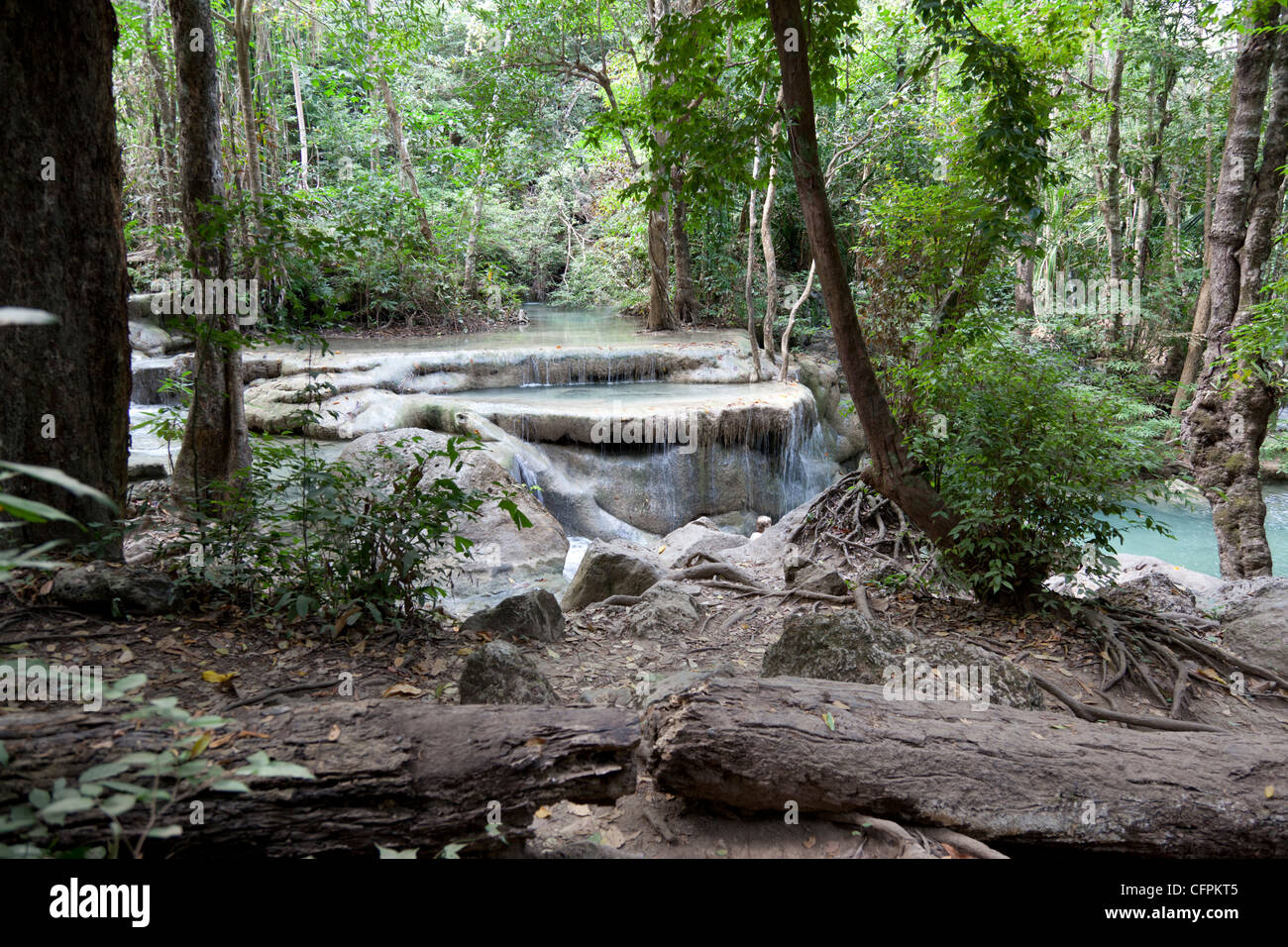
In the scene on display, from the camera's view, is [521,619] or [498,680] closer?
[498,680]

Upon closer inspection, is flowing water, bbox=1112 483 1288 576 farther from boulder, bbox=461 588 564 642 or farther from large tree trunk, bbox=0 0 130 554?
large tree trunk, bbox=0 0 130 554

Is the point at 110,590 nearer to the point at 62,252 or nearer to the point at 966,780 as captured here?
the point at 62,252

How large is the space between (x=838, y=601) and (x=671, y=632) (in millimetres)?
1316

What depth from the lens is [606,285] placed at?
Answer: 2178 cm

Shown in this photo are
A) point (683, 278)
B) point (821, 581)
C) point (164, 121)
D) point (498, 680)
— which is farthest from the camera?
point (683, 278)

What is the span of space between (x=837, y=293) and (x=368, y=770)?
4.20m

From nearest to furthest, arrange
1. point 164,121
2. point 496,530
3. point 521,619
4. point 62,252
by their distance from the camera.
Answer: point 62,252
point 521,619
point 496,530
point 164,121

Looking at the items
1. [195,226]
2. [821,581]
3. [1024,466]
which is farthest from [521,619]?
[195,226]

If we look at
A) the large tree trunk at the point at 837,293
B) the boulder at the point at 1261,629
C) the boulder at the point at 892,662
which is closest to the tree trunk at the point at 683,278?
the large tree trunk at the point at 837,293

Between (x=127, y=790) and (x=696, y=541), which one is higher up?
(x=127, y=790)

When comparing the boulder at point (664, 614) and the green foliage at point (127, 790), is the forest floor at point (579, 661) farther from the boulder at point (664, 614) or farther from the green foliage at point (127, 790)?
the green foliage at point (127, 790)

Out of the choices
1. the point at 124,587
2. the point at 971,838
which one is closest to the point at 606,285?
the point at 124,587

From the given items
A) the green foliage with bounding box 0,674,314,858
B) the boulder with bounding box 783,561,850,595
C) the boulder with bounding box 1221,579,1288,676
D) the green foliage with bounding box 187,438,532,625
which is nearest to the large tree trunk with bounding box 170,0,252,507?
the green foliage with bounding box 187,438,532,625

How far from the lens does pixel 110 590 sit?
3.40m
